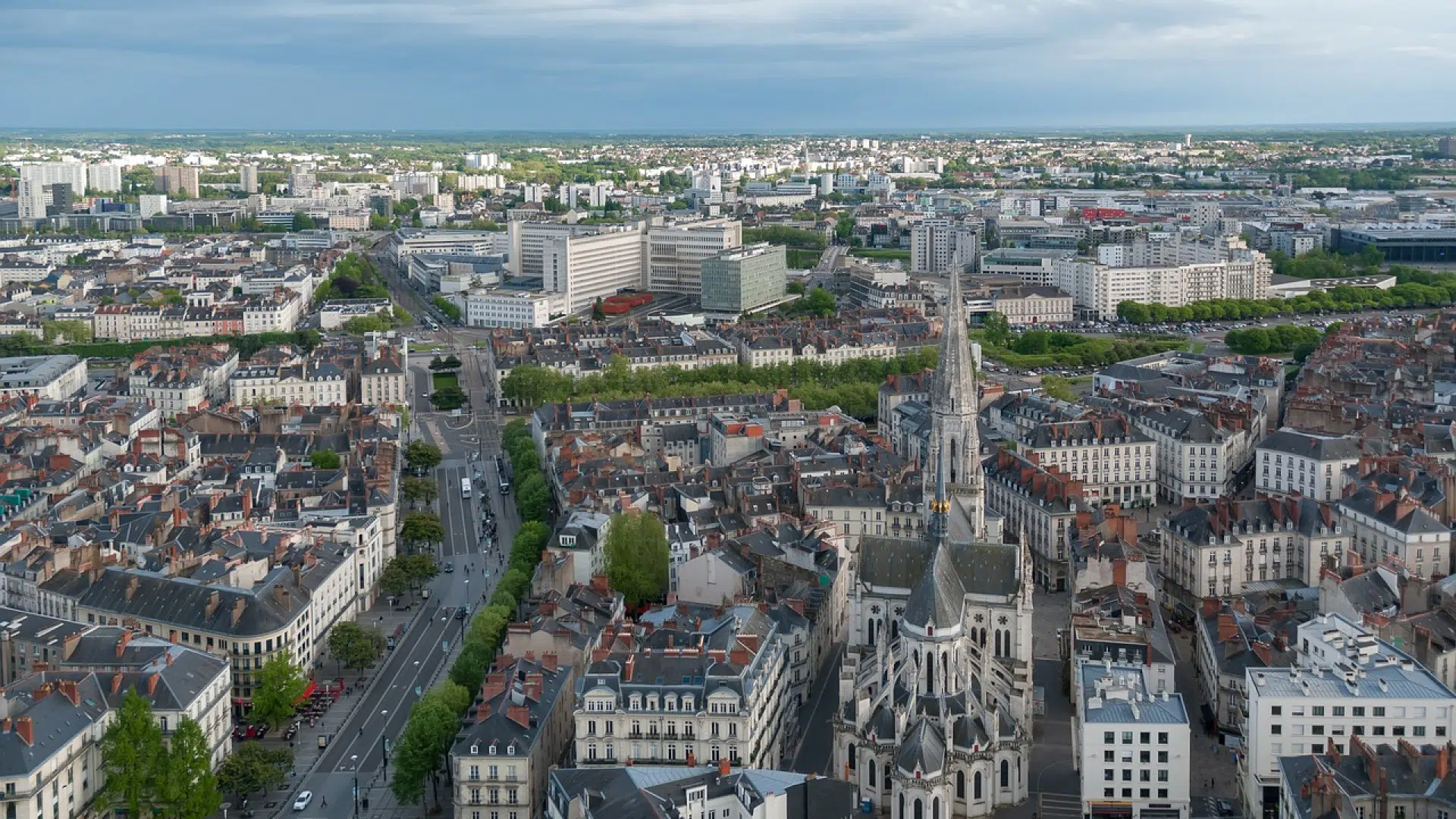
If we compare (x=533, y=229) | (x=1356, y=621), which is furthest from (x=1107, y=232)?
(x=1356, y=621)

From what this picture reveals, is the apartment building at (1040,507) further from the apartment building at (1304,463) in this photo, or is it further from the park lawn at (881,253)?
the park lawn at (881,253)

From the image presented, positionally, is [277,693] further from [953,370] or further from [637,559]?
[953,370]

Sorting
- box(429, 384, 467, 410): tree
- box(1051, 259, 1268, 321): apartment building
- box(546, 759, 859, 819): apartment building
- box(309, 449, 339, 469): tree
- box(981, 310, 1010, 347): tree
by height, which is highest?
box(1051, 259, 1268, 321): apartment building

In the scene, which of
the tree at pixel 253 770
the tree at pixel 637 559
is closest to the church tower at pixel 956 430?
the tree at pixel 637 559

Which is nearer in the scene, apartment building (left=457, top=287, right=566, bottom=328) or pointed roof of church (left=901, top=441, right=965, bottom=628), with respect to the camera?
pointed roof of church (left=901, top=441, right=965, bottom=628)

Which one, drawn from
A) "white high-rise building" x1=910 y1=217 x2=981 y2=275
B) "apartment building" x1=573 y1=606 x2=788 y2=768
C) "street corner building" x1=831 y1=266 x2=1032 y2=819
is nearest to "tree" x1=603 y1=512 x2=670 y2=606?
"street corner building" x1=831 y1=266 x2=1032 y2=819

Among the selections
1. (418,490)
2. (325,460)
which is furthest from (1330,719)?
(325,460)

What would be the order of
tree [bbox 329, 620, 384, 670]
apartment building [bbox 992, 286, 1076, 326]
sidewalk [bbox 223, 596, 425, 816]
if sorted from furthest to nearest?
1. apartment building [bbox 992, 286, 1076, 326]
2. tree [bbox 329, 620, 384, 670]
3. sidewalk [bbox 223, 596, 425, 816]

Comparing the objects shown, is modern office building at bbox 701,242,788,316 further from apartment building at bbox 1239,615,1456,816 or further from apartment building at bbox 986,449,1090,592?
apartment building at bbox 1239,615,1456,816
